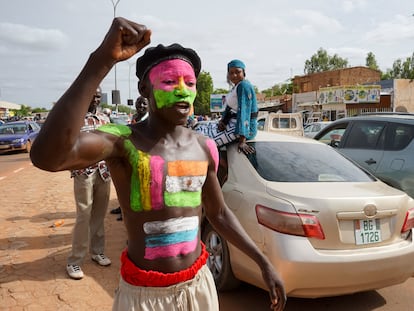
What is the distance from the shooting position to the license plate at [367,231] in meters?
3.03

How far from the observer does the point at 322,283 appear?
293 cm

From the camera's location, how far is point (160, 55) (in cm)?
176

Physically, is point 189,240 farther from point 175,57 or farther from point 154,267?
point 175,57

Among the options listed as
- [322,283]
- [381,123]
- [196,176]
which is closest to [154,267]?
[196,176]

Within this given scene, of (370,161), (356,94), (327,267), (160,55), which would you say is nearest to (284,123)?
(370,161)

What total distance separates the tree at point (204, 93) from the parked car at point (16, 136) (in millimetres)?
47346

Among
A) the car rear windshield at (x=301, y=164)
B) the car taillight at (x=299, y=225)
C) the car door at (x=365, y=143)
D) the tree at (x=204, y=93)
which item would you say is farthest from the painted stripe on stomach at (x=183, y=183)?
the tree at (x=204, y=93)

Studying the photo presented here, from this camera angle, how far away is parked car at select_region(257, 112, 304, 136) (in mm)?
6598

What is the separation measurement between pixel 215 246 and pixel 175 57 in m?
2.42

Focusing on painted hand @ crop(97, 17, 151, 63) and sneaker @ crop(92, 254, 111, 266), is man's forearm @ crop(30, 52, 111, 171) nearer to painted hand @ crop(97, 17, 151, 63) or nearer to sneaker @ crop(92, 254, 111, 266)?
painted hand @ crop(97, 17, 151, 63)

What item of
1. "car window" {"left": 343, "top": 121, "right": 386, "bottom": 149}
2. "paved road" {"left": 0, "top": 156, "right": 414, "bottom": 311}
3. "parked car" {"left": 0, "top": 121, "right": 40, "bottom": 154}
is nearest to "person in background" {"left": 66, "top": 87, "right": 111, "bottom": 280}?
"paved road" {"left": 0, "top": 156, "right": 414, "bottom": 311}

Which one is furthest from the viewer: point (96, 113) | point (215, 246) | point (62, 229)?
point (62, 229)

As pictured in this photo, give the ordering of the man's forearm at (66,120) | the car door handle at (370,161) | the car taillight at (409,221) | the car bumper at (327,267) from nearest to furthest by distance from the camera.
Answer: the man's forearm at (66,120), the car bumper at (327,267), the car taillight at (409,221), the car door handle at (370,161)

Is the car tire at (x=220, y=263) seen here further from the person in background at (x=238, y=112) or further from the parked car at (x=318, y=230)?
the person in background at (x=238, y=112)
